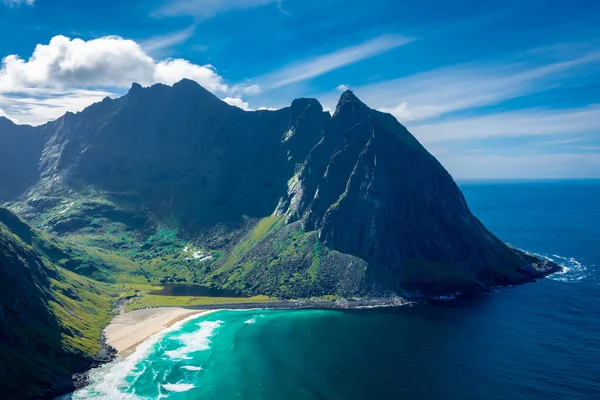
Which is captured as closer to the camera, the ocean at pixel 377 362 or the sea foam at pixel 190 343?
the ocean at pixel 377 362

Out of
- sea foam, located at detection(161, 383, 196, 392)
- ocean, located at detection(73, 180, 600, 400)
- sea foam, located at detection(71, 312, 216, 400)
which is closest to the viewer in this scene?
ocean, located at detection(73, 180, 600, 400)

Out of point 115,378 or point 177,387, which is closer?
point 177,387

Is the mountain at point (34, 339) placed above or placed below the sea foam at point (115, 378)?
above

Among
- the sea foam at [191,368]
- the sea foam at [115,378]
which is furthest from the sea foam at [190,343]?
the sea foam at [115,378]

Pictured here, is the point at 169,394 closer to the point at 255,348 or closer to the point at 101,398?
the point at 101,398

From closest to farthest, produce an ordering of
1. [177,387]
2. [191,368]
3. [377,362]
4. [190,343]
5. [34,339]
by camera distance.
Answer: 1. [177,387]
2. [34,339]
3. [377,362]
4. [191,368]
5. [190,343]

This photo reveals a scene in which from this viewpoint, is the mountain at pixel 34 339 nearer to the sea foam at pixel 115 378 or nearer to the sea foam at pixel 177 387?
the sea foam at pixel 115 378

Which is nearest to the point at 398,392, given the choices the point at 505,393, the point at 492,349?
the point at 505,393

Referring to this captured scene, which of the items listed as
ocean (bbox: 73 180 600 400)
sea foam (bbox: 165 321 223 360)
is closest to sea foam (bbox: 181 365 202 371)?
ocean (bbox: 73 180 600 400)

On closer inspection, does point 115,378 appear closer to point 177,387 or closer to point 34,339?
point 177,387

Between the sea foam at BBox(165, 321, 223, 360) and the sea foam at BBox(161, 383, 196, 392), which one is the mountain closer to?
the sea foam at BBox(165, 321, 223, 360)

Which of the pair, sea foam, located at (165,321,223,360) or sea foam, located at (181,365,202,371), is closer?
sea foam, located at (181,365,202,371)

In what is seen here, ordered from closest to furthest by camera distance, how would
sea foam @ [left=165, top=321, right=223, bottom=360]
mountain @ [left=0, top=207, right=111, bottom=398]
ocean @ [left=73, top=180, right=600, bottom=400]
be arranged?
ocean @ [left=73, top=180, right=600, bottom=400]
mountain @ [left=0, top=207, right=111, bottom=398]
sea foam @ [left=165, top=321, right=223, bottom=360]

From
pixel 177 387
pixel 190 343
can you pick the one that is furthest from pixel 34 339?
pixel 190 343
